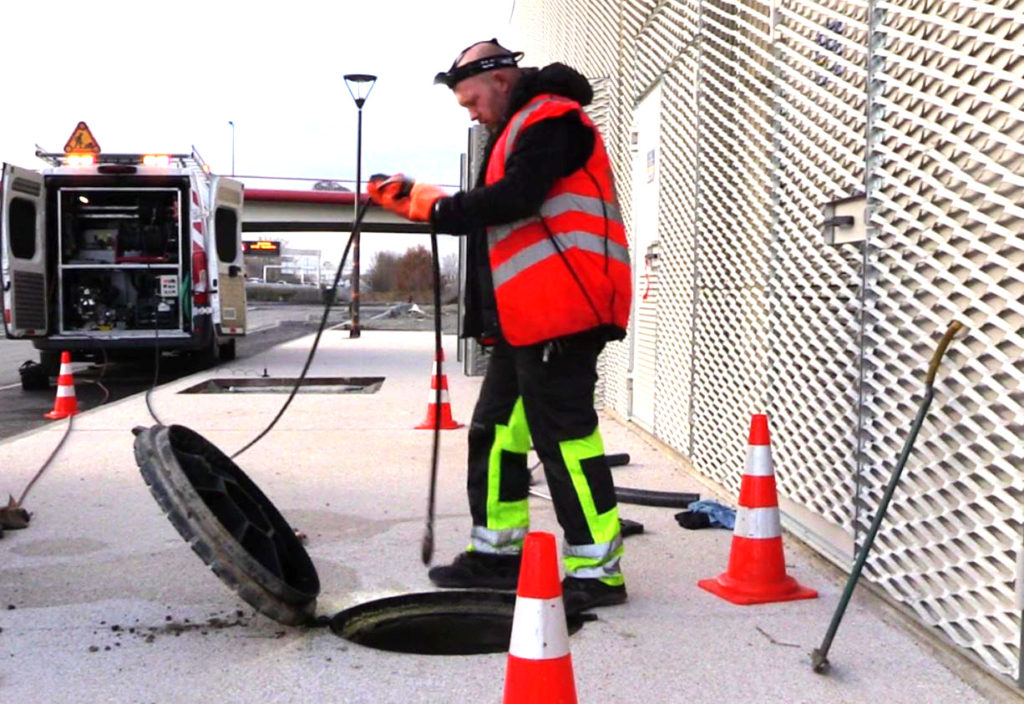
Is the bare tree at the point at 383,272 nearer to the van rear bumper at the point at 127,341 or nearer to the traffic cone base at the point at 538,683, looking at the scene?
the van rear bumper at the point at 127,341

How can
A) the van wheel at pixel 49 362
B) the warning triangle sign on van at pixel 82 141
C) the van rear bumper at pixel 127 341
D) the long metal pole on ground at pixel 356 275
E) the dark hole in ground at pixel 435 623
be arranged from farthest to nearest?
the long metal pole on ground at pixel 356 275
the warning triangle sign on van at pixel 82 141
the van wheel at pixel 49 362
the van rear bumper at pixel 127 341
the dark hole in ground at pixel 435 623

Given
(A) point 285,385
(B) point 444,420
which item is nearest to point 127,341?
(A) point 285,385

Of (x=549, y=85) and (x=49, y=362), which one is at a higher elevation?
(x=549, y=85)

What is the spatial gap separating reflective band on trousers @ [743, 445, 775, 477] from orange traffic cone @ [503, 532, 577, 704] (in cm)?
161

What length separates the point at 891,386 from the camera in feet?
11.9

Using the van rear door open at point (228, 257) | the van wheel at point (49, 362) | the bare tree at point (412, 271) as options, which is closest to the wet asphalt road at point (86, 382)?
the van wheel at point (49, 362)

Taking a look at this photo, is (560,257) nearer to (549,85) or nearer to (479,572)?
(549,85)

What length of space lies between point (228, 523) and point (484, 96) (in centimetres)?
181

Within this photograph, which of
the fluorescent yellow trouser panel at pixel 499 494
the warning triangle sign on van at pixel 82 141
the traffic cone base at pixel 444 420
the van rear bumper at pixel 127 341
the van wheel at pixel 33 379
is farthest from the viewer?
the warning triangle sign on van at pixel 82 141

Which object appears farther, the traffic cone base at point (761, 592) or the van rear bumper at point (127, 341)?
the van rear bumper at point (127, 341)

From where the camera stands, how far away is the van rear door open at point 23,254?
12148 mm

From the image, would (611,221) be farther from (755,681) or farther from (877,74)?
(755,681)

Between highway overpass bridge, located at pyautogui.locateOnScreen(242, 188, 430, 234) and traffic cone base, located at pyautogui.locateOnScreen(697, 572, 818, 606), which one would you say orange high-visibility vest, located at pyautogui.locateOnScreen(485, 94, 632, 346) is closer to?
traffic cone base, located at pyautogui.locateOnScreen(697, 572, 818, 606)

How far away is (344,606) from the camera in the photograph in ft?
12.4
